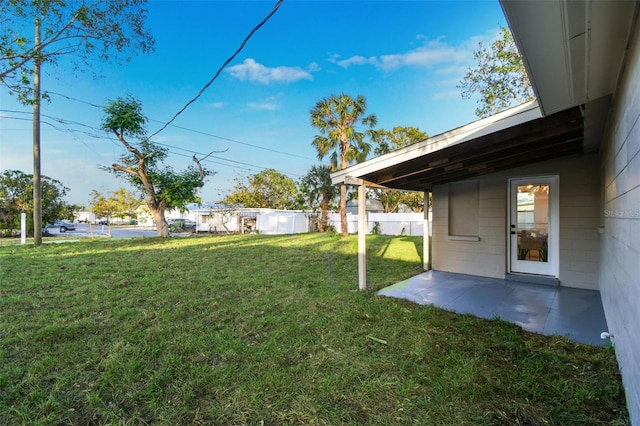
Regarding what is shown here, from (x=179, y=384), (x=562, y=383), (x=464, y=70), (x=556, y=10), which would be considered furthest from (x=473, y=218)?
(x=464, y=70)

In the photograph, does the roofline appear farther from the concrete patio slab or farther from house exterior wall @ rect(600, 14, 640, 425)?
the concrete patio slab

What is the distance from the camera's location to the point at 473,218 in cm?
586

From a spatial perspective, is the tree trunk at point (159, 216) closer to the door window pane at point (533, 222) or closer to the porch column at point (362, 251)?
the porch column at point (362, 251)

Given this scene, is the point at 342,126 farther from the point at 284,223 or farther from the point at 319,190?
the point at 284,223

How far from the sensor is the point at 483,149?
12.8 ft

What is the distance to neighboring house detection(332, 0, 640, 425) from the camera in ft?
5.06

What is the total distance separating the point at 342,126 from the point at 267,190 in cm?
1225

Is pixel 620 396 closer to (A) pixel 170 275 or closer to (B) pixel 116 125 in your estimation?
(A) pixel 170 275

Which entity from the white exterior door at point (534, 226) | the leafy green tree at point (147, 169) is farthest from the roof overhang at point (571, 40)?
the leafy green tree at point (147, 169)

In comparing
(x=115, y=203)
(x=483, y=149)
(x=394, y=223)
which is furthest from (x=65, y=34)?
(x=394, y=223)

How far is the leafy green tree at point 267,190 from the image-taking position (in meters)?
25.5

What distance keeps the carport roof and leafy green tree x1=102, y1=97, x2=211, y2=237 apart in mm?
11984

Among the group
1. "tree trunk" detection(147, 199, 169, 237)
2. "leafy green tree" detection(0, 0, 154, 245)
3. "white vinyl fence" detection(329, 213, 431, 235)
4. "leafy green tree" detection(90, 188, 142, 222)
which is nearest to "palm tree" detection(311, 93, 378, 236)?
"white vinyl fence" detection(329, 213, 431, 235)

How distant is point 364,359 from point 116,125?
→ 14.6m
